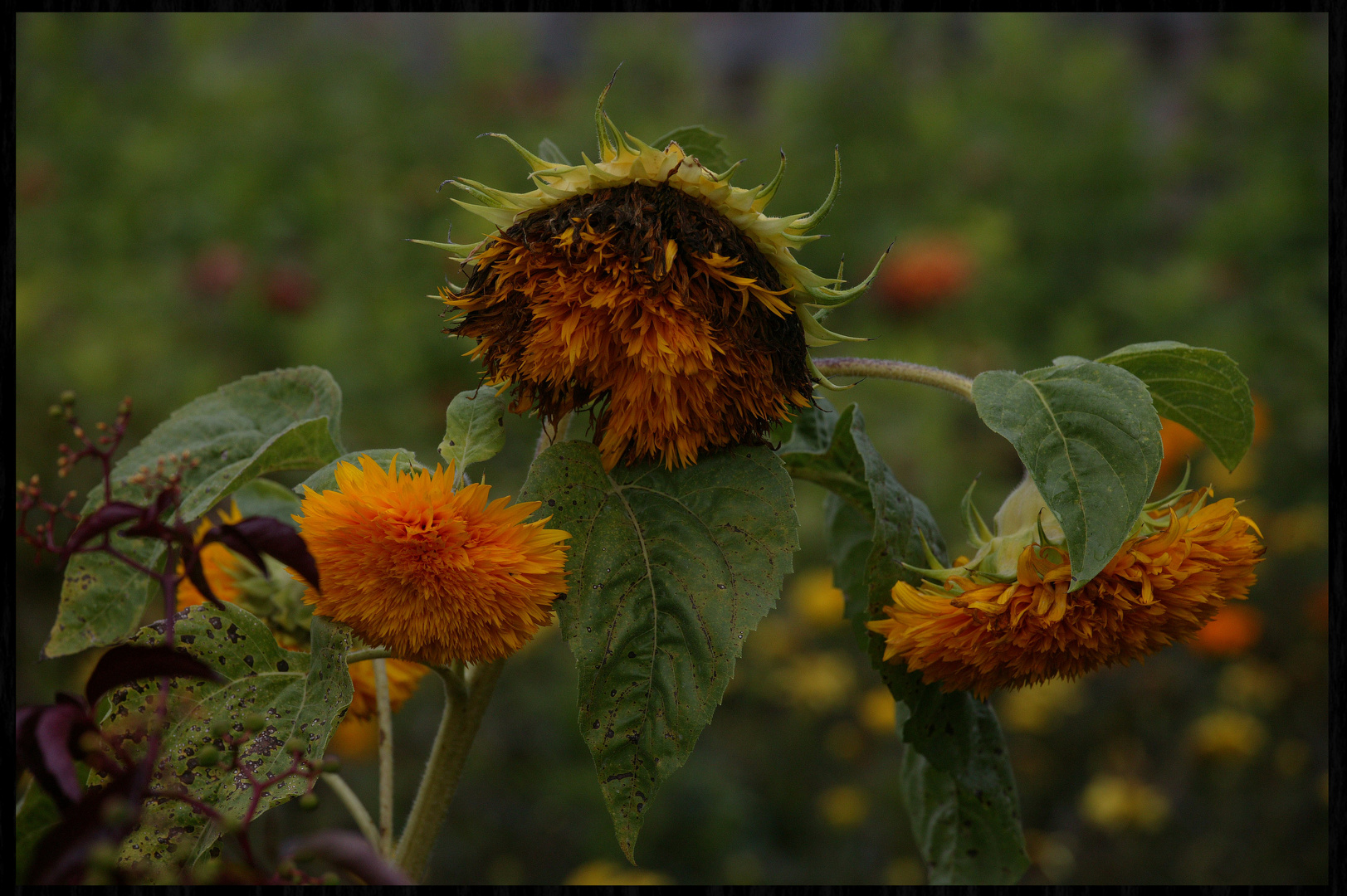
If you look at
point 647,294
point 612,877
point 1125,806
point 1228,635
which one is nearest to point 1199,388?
point 647,294

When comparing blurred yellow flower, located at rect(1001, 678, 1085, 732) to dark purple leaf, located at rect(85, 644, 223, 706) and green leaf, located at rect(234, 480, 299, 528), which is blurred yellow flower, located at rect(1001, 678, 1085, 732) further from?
dark purple leaf, located at rect(85, 644, 223, 706)

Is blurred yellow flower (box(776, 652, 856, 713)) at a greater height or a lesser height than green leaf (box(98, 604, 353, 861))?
lesser

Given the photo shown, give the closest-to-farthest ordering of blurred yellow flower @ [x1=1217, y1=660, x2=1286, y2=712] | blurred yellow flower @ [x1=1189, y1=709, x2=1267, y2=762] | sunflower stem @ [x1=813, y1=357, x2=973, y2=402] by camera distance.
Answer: sunflower stem @ [x1=813, y1=357, x2=973, y2=402], blurred yellow flower @ [x1=1189, y1=709, x2=1267, y2=762], blurred yellow flower @ [x1=1217, y1=660, x2=1286, y2=712]

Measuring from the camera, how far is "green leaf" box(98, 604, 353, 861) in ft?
1.56

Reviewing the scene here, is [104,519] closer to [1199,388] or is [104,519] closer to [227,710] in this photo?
[227,710]

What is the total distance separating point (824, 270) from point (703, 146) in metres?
1.96

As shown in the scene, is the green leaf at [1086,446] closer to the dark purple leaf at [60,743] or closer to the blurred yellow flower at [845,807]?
the dark purple leaf at [60,743]

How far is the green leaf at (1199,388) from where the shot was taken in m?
0.60

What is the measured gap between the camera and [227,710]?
51 cm

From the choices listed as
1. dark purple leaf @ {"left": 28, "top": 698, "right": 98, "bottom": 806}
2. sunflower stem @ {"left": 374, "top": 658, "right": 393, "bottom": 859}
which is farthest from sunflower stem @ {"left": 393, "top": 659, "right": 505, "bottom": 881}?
dark purple leaf @ {"left": 28, "top": 698, "right": 98, "bottom": 806}

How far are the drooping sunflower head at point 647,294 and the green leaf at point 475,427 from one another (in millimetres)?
24

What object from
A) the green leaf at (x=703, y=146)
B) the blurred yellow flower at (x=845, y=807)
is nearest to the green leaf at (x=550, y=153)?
the green leaf at (x=703, y=146)

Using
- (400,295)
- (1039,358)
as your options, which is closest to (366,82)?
(400,295)

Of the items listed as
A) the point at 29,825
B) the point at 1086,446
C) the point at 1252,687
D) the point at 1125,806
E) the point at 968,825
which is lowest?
the point at 1125,806
